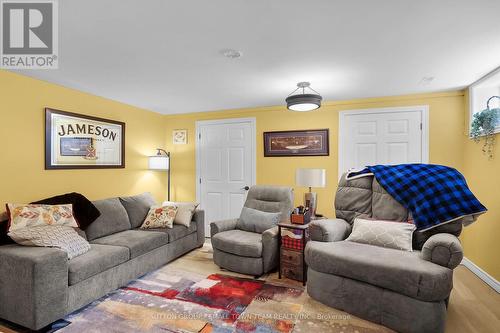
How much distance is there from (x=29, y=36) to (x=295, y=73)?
2.31 m

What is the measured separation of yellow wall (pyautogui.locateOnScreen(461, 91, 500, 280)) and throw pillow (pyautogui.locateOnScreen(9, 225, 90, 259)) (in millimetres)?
4093

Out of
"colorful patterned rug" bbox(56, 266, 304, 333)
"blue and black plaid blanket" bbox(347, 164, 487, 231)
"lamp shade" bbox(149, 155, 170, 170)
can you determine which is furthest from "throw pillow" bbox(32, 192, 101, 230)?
"blue and black plaid blanket" bbox(347, 164, 487, 231)

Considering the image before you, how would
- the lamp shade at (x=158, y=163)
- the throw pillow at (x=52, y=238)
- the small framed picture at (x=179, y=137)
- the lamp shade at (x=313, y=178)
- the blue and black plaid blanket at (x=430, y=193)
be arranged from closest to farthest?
1. the throw pillow at (x=52, y=238)
2. the blue and black plaid blanket at (x=430, y=193)
3. the lamp shade at (x=313, y=178)
4. the lamp shade at (x=158, y=163)
5. the small framed picture at (x=179, y=137)

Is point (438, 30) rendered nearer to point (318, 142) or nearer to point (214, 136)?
point (318, 142)

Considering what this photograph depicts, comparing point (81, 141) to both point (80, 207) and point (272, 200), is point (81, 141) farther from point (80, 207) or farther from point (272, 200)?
point (272, 200)

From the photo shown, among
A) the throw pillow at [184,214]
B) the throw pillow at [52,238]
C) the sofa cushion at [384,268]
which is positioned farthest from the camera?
the throw pillow at [184,214]

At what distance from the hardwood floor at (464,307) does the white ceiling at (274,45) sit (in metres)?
2.23

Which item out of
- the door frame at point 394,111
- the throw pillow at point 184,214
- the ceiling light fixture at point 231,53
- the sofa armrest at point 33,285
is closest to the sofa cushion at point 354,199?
the door frame at point 394,111

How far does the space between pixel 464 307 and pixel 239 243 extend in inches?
85.0

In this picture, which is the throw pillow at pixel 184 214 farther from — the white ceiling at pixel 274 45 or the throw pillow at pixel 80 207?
the white ceiling at pixel 274 45

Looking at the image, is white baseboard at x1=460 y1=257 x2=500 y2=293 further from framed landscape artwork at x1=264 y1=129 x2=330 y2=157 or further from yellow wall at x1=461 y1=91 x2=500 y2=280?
framed landscape artwork at x1=264 y1=129 x2=330 y2=157

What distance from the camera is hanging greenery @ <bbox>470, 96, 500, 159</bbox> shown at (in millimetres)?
2758

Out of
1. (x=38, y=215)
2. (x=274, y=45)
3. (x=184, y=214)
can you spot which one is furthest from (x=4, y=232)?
(x=274, y=45)

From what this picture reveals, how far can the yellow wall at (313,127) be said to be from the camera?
3500 millimetres
